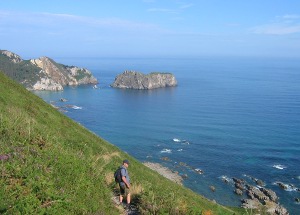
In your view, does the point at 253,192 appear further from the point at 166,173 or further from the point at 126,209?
the point at 126,209

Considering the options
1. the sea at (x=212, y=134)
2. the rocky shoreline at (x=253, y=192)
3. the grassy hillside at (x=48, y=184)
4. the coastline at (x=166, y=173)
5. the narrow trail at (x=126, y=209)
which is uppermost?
the grassy hillside at (x=48, y=184)

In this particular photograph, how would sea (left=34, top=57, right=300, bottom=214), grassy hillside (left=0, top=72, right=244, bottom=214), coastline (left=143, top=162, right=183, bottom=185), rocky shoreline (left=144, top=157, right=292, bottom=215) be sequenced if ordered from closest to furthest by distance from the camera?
1. grassy hillside (left=0, top=72, right=244, bottom=214)
2. rocky shoreline (left=144, top=157, right=292, bottom=215)
3. coastline (left=143, top=162, right=183, bottom=185)
4. sea (left=34, top=57, right=300, bottom=214)

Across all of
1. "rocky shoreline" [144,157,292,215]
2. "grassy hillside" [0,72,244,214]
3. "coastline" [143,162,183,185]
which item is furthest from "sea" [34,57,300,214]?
"grassy hillside" [0,72,244,214]

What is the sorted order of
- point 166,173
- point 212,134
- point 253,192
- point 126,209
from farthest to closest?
point 212,134 < point 166,173 < point 253,192 < point 126,209

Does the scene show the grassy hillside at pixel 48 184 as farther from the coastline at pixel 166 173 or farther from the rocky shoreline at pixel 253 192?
the coastline at pixel 166 173

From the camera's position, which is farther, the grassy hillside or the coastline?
the coastline

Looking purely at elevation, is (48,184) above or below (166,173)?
above

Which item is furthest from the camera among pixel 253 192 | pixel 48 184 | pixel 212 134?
pixel 212 134

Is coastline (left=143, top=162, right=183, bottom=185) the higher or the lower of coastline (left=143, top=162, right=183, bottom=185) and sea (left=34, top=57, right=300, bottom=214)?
the lower

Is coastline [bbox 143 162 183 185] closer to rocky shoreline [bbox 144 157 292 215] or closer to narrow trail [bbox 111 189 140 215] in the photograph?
rocky shoreline [bbox 144 157 292 215]

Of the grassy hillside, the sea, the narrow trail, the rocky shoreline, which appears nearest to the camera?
the grassy hillside

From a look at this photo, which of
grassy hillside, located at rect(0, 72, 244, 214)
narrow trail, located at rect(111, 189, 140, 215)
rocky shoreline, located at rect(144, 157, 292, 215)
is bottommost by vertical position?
rocky shoreline, located at rect(144, 157, 292, 215)

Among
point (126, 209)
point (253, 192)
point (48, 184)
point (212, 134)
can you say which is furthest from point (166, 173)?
point (48, 184)

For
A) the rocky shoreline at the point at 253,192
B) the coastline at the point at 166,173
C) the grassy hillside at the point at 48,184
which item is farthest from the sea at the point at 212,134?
the grassy hillside at the point at 48,184
